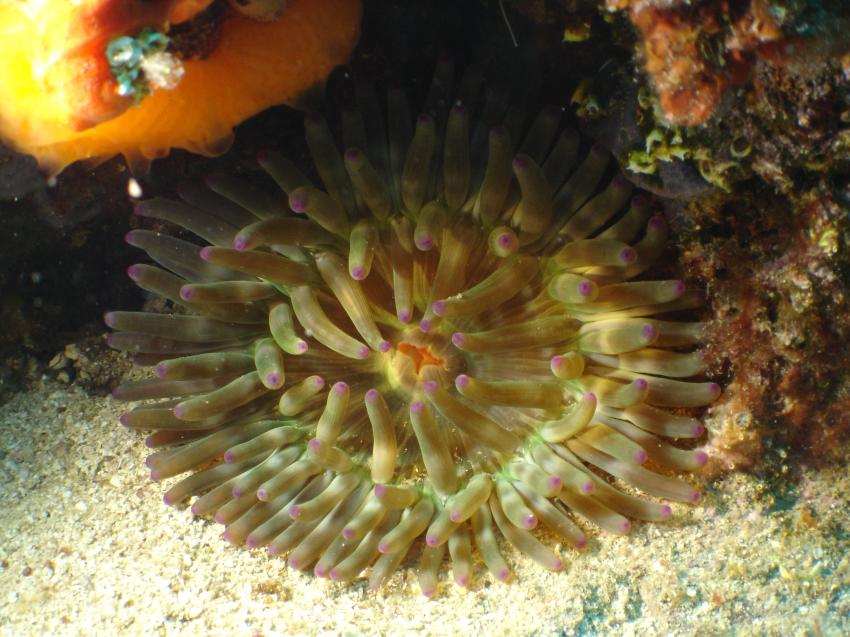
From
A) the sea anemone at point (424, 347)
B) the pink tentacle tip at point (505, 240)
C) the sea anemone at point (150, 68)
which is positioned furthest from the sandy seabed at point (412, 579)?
the sea anemone at point (150, 68)

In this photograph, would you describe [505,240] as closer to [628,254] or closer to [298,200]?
[628,254]

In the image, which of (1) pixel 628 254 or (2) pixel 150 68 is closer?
(2) pixel 150 68

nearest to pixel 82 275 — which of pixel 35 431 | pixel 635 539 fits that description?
pixel 35 431

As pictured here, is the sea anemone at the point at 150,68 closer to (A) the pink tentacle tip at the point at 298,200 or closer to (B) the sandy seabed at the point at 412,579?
(A) the pink tentacle tip at the point at 298,200

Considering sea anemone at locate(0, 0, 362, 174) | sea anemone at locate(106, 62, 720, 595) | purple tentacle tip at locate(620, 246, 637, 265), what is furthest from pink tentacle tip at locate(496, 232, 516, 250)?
sea anemone at locate(0, 0, 362, 174)

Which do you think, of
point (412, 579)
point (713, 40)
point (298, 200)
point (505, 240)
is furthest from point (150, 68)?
point (412, 579)

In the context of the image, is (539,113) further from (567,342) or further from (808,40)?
(808,40)
